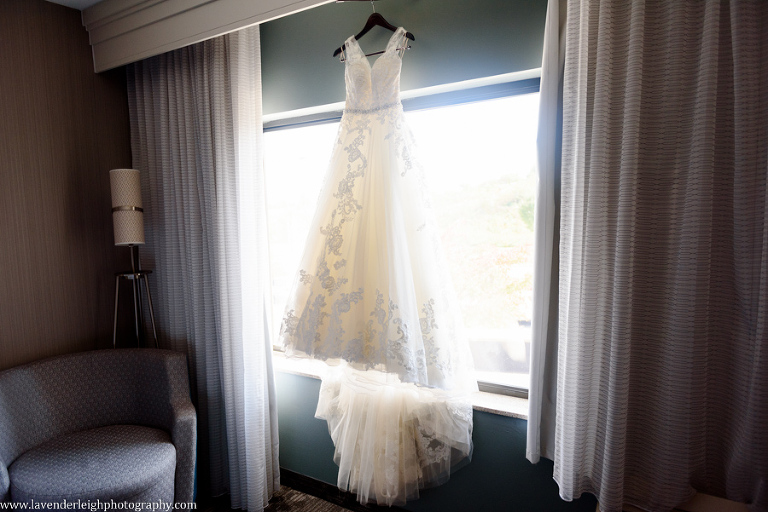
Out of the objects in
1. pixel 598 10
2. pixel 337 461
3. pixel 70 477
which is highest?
pixel 598 10

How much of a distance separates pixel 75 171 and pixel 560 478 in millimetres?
2764

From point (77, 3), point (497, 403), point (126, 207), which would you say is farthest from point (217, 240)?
point (497, 403)

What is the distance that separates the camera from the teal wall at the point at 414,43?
163 cm

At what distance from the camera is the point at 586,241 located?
1395 mm

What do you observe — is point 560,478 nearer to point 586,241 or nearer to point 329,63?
point 586,241

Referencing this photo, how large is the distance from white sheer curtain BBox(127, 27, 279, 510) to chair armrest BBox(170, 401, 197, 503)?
0.86 ft

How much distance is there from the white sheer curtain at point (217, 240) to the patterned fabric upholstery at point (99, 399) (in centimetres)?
23

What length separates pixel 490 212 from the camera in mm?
1936

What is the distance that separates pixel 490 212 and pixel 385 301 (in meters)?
0.71

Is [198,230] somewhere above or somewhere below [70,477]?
above

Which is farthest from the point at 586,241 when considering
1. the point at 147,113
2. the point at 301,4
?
the point at 147,113

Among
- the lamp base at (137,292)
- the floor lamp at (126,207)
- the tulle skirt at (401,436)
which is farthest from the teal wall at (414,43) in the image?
the tulle skirt at (401,436)

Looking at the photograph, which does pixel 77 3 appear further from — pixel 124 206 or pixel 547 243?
pixel 547 243

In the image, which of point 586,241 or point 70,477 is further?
point 70,477
